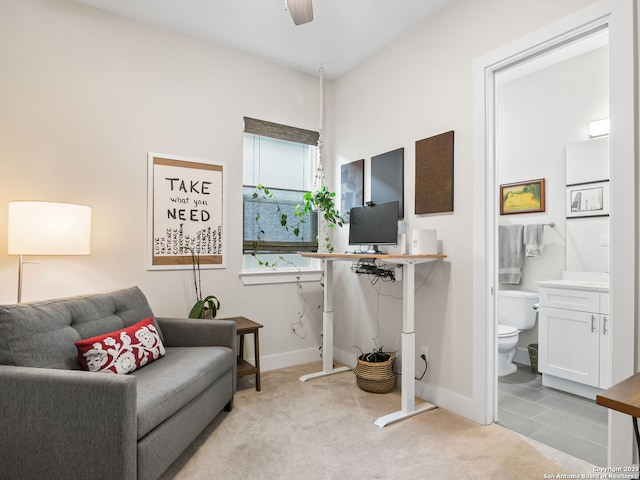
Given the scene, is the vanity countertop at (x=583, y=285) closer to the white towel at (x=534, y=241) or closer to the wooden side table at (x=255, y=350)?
the white towel at (x=534, y=241)

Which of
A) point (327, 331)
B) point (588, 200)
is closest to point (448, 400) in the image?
point (327, 331)

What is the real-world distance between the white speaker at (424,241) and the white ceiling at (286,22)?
1599mm

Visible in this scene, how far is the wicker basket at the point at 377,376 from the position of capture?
2.73 m

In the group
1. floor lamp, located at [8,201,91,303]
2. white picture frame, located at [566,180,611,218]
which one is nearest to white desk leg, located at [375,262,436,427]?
white picture frame, located at [566,180,611,218]

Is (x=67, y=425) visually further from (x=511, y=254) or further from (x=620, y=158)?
(x=511, y=254)

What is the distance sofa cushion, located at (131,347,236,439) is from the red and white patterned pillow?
0.20 feet

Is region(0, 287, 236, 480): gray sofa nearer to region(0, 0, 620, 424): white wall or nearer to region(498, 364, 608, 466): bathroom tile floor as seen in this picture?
region(0, 0, 620, 424): white wall

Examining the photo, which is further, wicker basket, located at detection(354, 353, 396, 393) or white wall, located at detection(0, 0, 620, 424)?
wicker basket, located at detection(354, 353, 396, 393)

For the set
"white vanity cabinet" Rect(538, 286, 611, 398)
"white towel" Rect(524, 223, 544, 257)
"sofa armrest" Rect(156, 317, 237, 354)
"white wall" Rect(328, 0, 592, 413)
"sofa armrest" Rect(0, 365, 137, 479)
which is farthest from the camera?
"white towel" Rect(524, 223, 544, 257)

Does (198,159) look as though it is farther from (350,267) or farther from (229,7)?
(350,267)

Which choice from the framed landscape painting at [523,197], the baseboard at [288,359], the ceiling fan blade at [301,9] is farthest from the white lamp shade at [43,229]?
the framed landscape painting at [523,197]

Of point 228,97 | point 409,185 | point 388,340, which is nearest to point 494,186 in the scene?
point 409,185

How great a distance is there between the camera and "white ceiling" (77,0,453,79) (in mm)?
2533

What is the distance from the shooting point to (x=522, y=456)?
75.2 inches
